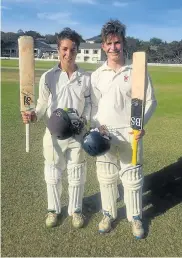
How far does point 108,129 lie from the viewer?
3.84m

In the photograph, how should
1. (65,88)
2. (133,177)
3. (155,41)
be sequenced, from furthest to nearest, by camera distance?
(155,41), (133,177), (65,88)

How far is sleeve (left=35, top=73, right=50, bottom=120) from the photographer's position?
12.7 ft

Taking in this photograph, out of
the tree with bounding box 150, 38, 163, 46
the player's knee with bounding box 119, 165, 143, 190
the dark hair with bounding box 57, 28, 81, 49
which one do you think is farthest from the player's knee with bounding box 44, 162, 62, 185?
the tree with bounding box 150, 38, 163, 46

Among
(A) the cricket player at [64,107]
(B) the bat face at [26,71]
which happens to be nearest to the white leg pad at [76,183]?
(A) the cricket player at [64,107]

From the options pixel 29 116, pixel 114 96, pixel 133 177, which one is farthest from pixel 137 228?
pixel 29 116

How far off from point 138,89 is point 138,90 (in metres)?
0.01

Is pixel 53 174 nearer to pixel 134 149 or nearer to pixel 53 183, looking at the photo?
pixel 53 183

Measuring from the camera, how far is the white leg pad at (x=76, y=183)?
4.05 metres

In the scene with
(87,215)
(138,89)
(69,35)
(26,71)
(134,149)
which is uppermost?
(69,35)

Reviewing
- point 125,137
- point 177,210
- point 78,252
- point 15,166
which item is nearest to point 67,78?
point 125,137

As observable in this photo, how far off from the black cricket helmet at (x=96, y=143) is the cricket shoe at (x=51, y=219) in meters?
0.98

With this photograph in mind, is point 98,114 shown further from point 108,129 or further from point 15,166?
point 15,166

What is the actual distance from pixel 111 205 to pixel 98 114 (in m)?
1.09

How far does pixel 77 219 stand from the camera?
4.09 metres
